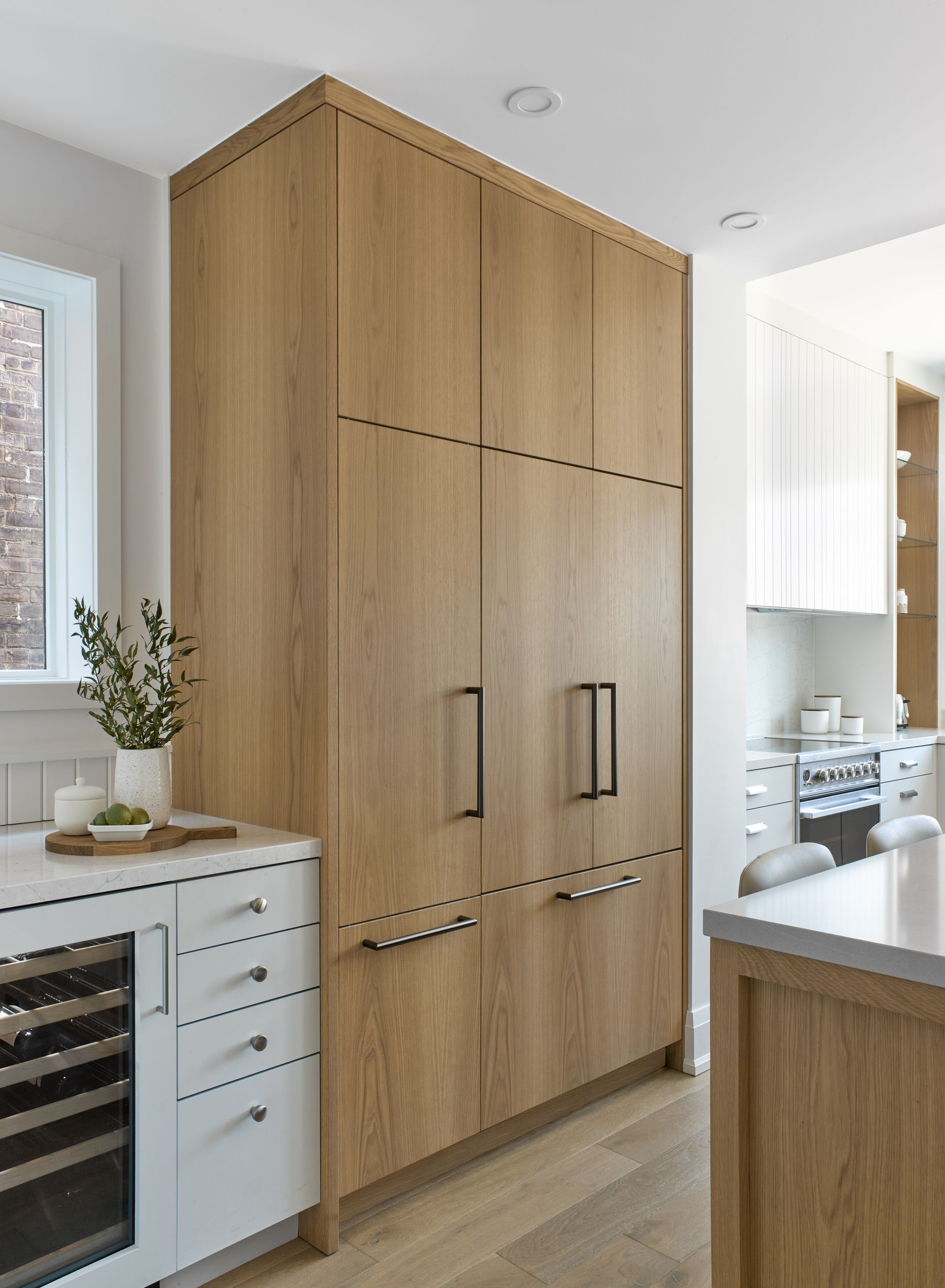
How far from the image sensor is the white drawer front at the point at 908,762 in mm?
4344

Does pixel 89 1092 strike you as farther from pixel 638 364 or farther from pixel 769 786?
pixel 769 786

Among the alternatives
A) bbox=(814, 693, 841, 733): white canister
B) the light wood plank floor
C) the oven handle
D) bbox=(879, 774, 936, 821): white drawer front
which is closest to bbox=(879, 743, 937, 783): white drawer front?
bbox=(879, 774, 936, 821): white drawer front

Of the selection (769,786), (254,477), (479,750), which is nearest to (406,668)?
(479,750)

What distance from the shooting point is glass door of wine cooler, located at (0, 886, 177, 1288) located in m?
1.68

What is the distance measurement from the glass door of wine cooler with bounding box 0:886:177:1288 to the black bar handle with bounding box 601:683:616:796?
4.16 ft

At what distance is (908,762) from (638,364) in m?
2.63

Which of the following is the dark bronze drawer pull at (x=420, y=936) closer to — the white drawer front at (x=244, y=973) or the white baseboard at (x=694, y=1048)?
the white drawer front at (x=244, y=973)

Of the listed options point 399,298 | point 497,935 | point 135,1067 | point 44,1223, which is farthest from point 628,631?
point 44,1223

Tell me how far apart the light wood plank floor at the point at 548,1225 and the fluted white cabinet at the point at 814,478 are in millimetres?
2051

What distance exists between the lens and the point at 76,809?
199cm

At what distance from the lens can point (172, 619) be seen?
251 centimetres

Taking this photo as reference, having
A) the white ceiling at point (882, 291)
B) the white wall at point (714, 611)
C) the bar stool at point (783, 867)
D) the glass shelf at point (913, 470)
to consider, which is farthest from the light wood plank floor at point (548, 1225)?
the glass shelf at point (913, 470)

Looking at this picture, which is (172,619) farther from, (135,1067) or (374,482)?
(135,1067)

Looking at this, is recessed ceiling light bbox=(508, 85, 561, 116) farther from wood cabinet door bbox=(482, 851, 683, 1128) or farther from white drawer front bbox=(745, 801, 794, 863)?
white drawer front bbox=(745, 801, 794, 863)
